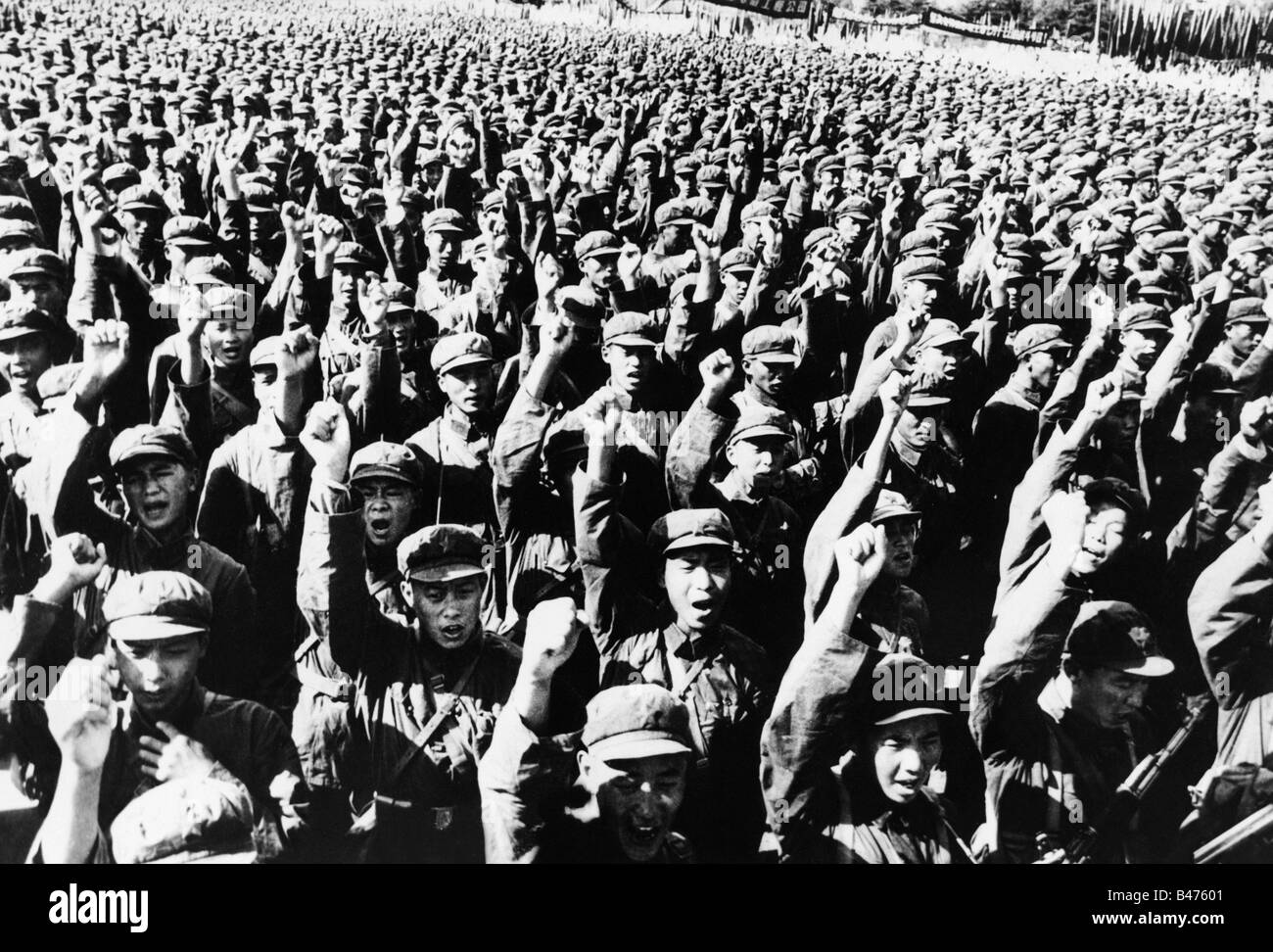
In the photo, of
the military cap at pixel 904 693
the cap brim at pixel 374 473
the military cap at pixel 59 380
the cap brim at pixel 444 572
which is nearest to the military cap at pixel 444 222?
the military cap at pixel 59 380

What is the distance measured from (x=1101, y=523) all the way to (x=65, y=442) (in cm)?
452

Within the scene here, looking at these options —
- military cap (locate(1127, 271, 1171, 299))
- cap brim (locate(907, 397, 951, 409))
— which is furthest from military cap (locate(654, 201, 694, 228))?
cap brim (locate(907, 397, 951, 409))

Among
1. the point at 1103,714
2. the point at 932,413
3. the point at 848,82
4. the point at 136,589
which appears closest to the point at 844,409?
the point at 932,413

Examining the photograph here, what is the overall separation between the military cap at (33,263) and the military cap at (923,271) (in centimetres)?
521

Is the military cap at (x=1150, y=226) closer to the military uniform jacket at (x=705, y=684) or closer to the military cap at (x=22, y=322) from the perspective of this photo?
the military uniform jacket at (x=705, y=684)

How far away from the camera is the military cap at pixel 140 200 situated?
693 centimetres

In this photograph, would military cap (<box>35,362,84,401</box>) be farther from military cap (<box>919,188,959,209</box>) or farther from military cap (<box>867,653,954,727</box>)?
military cap (<box>919,188,959,209</box>)

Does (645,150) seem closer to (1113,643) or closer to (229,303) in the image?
(229,303)

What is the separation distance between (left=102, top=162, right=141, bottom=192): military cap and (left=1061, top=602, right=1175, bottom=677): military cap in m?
6.71

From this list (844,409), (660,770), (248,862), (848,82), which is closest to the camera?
(660,770)

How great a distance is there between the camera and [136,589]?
4195 millimetres
